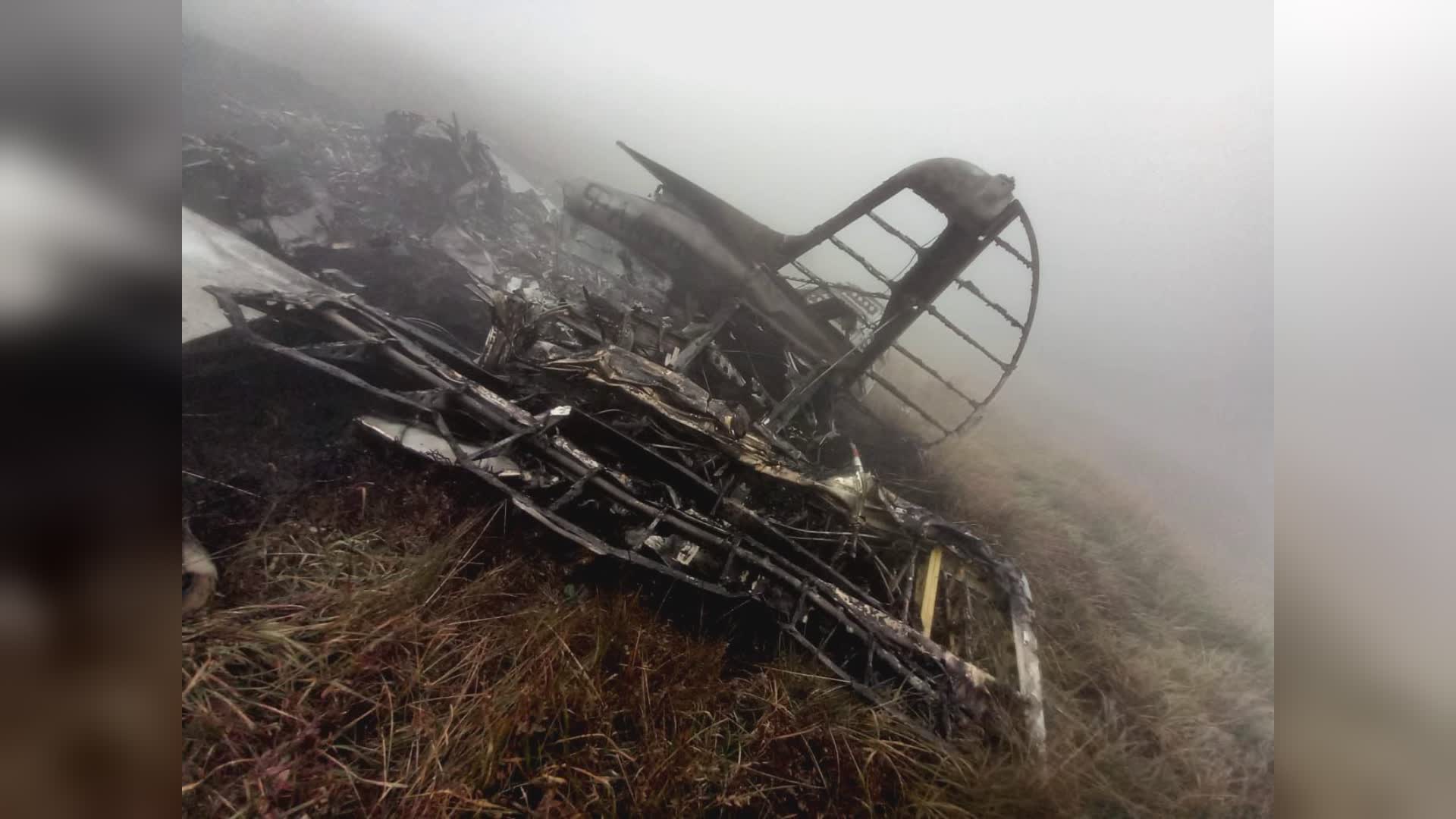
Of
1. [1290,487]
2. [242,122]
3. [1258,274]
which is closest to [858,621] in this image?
[1290,487]

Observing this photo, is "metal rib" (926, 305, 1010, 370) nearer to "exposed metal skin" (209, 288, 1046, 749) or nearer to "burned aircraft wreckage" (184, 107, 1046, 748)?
"burned aircraft wreckage" (184, 107, 1046, 748)

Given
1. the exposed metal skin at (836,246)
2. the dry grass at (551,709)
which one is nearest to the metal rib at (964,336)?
the exposed metal skin at (836,246)

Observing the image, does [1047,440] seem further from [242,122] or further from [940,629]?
[242,122]

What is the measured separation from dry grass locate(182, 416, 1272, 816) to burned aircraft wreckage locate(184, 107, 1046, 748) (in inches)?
10.2

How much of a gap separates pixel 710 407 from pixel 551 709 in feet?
5.52

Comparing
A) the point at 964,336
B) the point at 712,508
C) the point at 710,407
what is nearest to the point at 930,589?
the point at 712,508

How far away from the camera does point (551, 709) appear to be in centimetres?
193

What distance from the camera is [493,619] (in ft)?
7.22

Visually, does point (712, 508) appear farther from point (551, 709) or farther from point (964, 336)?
point (964, 336)

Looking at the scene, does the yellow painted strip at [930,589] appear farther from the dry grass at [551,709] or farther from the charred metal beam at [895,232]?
the charred metal beam at [895,232]

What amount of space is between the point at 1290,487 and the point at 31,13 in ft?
15.7

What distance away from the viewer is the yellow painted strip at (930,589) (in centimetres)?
279

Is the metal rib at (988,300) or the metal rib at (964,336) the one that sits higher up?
the metal rib at (988,300)

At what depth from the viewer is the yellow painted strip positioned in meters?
2.79
